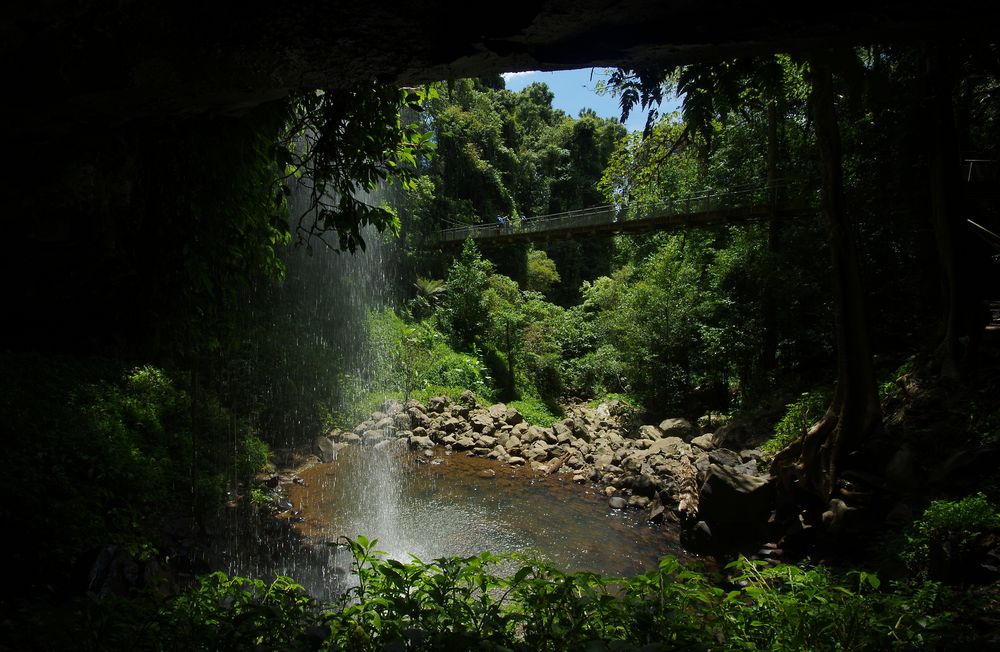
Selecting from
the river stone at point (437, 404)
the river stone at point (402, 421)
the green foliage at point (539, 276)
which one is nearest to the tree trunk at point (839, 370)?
the river stone at point (402, 421)

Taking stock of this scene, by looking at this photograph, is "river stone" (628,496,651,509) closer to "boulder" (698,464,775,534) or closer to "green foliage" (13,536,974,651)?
"boulder" (698,464,775,534)

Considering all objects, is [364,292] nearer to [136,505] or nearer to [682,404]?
[682,404]

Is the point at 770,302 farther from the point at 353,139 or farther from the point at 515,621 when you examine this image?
the point at 515,621

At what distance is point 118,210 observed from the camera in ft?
12.9

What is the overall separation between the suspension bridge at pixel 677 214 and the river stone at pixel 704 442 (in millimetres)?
4178

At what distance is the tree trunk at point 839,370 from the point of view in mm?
5555

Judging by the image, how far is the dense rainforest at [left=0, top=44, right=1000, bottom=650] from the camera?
6.63 ft

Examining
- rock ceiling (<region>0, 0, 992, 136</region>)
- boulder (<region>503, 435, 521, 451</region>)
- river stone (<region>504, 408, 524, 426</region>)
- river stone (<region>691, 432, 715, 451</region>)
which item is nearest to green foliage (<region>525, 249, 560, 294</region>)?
river stone (<region>504, 408, 524, 426</region>)

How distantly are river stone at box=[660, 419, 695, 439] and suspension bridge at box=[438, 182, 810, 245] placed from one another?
13.7 feet

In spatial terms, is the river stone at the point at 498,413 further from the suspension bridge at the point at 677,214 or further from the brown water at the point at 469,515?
the suspension bridge at the point at 677,214

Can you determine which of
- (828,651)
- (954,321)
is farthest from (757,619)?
(954,321)

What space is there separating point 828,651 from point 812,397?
608cm

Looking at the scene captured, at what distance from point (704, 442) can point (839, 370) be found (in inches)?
139

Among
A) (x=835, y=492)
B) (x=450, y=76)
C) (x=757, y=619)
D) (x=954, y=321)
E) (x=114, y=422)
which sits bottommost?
(x=835, y=492)
